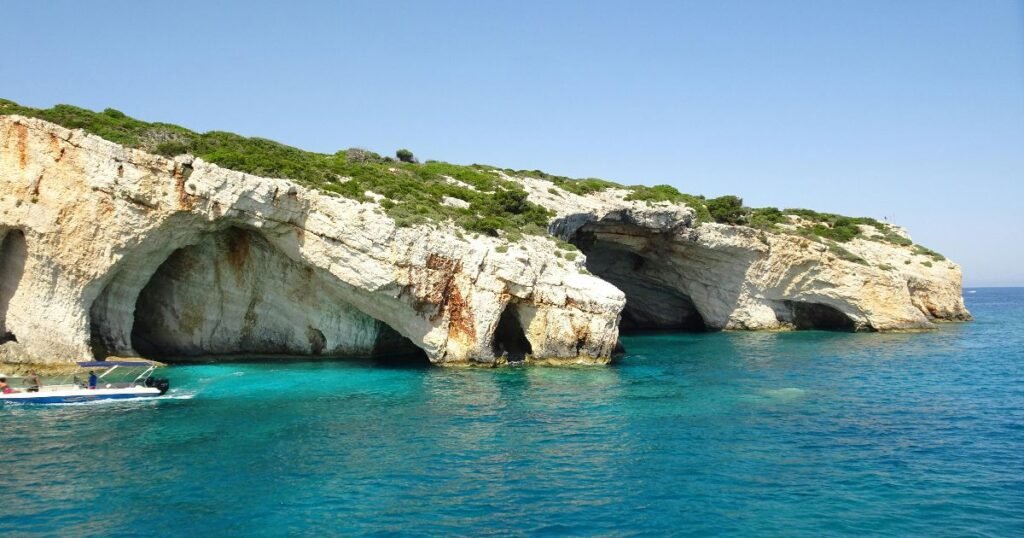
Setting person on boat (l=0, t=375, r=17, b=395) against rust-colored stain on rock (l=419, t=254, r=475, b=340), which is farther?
rust-colored stain on rock (l=419, t=254, r=475, b=340)

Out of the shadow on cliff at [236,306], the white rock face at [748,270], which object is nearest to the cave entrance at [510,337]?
the shadow on cliff at [236,306]

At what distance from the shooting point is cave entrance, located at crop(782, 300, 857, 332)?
52844mm

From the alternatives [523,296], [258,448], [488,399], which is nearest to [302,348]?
[523,296]

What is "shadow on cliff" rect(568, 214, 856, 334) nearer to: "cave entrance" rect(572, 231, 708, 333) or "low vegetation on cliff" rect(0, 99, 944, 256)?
"cave entrance" rect(572, 231, 708, 333)

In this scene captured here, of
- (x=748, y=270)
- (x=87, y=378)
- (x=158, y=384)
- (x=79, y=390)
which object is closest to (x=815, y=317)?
(x=748, y=270)

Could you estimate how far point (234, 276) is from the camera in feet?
112

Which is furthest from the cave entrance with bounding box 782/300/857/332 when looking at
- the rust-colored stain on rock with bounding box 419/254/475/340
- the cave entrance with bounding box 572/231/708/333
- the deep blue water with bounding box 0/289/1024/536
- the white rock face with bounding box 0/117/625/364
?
the rust-colored stain on rock with bounding box 419/254/475/340

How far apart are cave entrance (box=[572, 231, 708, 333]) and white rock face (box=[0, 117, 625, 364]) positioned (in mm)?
17503

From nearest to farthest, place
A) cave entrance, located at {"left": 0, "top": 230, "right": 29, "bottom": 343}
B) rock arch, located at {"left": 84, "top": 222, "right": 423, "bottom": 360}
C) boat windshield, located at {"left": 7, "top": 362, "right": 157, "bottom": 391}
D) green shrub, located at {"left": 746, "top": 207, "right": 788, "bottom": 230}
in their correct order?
1. boat windshield, located at {"left": 7, "top": 362, "right": 157, "bottom": 391}
2. cave entrance, located at {"left": 0, "top": 230, "right": 29, "bottom": 343}
3. rock arch, located at {"left": 84, "top": 222, "right": 423, "bottom": 360}
4. green shrub, located at {"left": 746, "top": 207, "right": 788, "bottom": 230}

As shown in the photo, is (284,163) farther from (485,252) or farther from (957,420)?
(957,420)

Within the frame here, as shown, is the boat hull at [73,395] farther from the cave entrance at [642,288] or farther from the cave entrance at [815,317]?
the cave entrance at [815,317]

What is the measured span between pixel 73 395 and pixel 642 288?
43650 mm

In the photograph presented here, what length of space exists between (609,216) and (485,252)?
1540cm

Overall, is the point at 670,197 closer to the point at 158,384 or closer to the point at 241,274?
the point at 241,274
